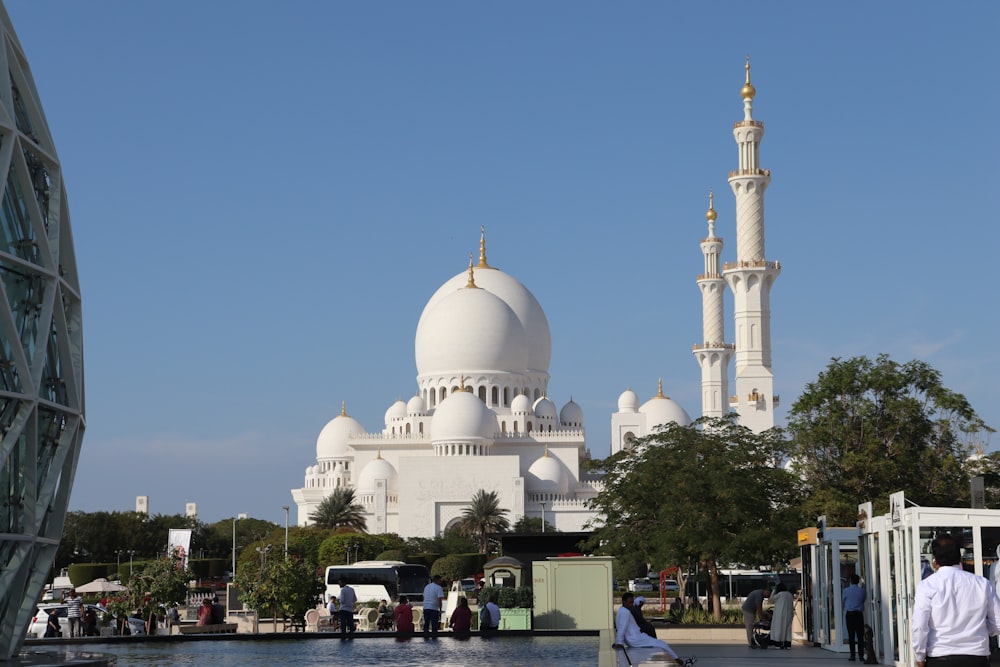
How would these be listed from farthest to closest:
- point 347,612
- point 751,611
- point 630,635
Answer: point 347,612, point 751,611, point 630,635

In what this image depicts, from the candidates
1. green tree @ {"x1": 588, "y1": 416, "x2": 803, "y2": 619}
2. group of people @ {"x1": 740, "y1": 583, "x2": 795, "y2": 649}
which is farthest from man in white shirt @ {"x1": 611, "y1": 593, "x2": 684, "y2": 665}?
green tree @ {"x1": 588, "y1": 416, "x2": 803, "y2": 619}

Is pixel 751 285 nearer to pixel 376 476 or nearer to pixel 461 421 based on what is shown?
pixel 461 421

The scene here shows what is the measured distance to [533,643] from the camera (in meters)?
25.5

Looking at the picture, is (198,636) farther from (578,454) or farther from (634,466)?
(578,454)

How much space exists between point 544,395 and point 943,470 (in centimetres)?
6936

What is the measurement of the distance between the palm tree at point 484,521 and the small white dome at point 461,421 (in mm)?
7045

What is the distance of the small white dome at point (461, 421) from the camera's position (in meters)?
94.7

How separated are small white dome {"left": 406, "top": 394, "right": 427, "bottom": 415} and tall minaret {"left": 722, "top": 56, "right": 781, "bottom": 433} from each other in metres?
29.4

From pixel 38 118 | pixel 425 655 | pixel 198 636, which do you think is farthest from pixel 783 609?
pixel 38 118

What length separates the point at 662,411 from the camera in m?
103

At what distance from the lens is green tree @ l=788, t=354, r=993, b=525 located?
36000 millimetres

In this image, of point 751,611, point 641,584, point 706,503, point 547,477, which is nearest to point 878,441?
point 706,503

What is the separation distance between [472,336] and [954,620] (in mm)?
88905

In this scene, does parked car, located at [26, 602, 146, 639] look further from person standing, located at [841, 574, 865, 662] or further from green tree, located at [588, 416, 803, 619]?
person standing, located at [841, 574, 865, 662]
